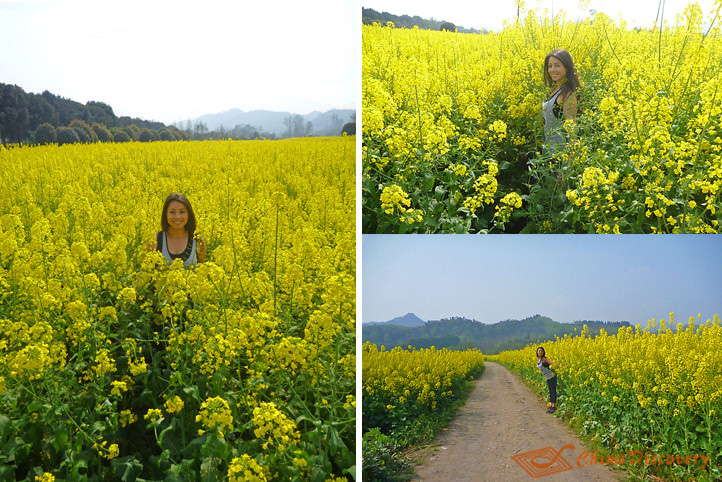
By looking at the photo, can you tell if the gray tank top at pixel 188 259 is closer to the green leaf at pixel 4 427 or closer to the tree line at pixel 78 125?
the tree line at pixel 78 125

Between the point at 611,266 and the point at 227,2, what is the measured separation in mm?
1857

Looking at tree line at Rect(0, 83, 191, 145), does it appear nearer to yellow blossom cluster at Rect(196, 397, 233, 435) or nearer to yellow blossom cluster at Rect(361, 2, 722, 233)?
yellow blossom cluster at Rect(361, 2, 722, 233)

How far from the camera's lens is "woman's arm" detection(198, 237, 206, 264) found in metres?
2.22

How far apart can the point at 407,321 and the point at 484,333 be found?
299 millimetres

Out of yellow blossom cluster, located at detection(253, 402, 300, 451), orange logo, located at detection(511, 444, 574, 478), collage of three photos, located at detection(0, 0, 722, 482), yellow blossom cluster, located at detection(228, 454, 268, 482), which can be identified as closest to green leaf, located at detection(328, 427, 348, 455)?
collage of three photos, located at detection(0, 0, 722, 482)

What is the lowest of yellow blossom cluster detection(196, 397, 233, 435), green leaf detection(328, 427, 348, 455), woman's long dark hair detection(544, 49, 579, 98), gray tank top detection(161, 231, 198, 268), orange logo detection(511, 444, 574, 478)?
orange logo detection(511, 444, 574, 478)

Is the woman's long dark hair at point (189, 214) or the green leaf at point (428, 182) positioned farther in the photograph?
the woman's long dark hair at point (189, 214)

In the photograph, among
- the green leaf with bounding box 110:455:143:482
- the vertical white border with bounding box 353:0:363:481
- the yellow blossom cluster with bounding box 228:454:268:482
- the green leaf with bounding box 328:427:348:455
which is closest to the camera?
the yellow blossom cluster with bounding box 228:454:268:482

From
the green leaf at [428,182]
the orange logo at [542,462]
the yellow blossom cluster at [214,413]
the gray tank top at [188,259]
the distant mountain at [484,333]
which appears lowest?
the orange logo at [542,462]

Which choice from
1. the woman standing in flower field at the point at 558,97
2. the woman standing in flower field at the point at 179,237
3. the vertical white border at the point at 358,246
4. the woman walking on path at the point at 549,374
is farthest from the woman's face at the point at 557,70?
the woman standing in flower field at the point at 179,237

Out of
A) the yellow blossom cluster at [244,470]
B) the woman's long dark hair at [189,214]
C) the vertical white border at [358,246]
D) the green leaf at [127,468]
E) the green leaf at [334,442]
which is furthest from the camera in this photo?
the woman's long dark hair at [189,214]

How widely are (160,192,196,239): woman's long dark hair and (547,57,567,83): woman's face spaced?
4.97ft

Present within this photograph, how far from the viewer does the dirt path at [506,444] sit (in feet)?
6.91

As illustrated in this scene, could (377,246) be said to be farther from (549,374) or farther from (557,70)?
(557,70)
